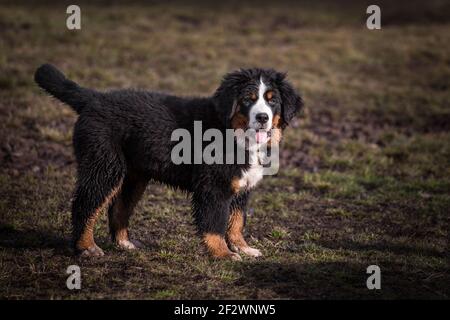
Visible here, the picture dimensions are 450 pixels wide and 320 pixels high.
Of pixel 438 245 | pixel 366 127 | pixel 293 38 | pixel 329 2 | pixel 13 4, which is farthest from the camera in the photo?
pixel 329 2

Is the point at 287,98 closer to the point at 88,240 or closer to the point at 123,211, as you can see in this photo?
the point at 123,211

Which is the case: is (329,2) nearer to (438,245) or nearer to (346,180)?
(346,180)

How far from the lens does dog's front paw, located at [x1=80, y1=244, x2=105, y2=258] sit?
6196 millimetres

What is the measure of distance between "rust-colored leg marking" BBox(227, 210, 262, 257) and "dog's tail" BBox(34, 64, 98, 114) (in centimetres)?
198

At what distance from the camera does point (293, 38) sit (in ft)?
58.8

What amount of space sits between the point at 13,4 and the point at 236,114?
1558 centimetres

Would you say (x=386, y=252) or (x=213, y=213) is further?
(x=386, y=252)

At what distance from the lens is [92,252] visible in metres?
6.24

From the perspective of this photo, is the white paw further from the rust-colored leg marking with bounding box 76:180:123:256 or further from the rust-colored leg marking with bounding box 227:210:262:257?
the rust-colored leg marking with bounding box 76:180:123:256

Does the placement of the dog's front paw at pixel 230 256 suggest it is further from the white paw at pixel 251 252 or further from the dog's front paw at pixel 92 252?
the dog's front paw at pixel 92 252

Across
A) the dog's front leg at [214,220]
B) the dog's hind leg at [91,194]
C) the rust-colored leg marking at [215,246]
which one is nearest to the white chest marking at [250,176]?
the dog's front leg at [214,220]

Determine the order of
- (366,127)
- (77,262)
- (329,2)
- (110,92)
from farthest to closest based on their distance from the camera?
(329,2) < (366,127) < (110,92) < (77,262)

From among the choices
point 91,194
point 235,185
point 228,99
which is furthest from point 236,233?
point 91,194

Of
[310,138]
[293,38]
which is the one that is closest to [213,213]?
[310,138]
